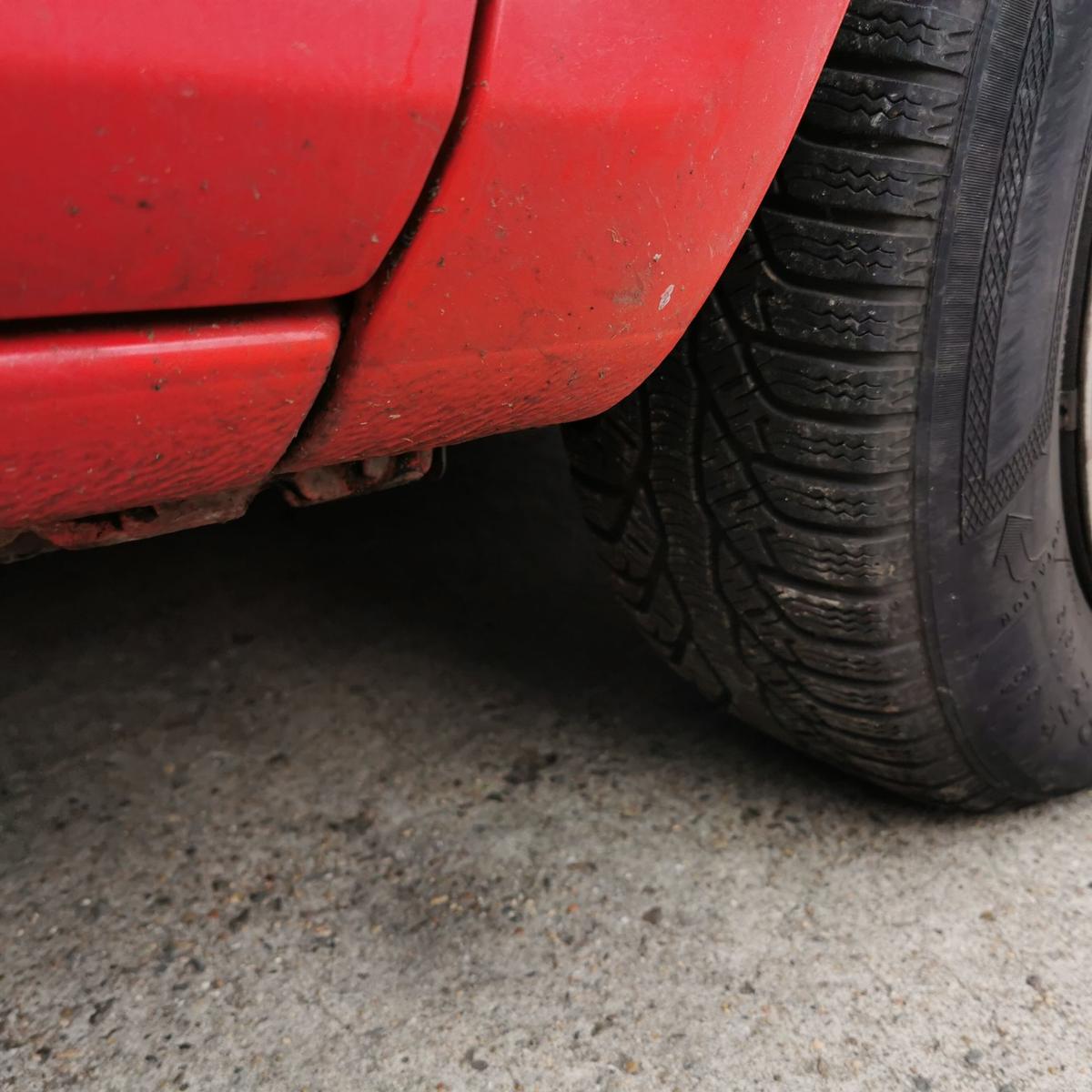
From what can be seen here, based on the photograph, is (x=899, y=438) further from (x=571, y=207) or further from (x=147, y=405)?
(x=147, y=405)

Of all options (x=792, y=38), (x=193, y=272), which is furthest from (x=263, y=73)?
(x=792, y=38)

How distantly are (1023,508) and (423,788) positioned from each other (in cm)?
72

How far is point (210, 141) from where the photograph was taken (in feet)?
1.82

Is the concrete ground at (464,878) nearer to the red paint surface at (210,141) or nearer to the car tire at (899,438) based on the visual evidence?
the car tire at (899,438)

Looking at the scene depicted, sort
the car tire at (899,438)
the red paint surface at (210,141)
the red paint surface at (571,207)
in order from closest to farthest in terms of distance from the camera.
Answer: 1. the red paint surface at (210,141)
2. the red paint surface at (571,207)
3. the car tire at (899,438)

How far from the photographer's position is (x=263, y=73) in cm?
55

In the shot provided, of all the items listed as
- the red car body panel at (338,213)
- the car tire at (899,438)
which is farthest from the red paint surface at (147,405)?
the car tire at (899,438)

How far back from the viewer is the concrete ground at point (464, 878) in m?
0.94

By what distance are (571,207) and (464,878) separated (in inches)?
28.8

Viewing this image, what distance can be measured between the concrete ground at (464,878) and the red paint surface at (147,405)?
53cm

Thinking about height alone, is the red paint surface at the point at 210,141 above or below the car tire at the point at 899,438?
above

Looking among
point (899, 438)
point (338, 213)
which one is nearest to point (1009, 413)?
point (899, 438)

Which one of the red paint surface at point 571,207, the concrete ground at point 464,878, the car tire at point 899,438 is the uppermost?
the red paint surface at point 571,207

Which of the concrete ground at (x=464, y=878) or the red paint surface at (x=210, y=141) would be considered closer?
the red paint surface at (x=210, y=141)
